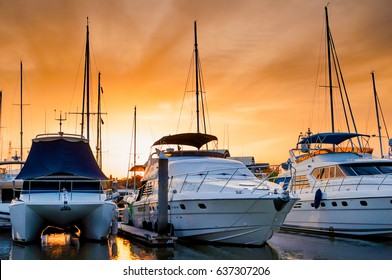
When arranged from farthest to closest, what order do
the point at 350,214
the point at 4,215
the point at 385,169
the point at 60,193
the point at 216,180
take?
the point at 4,215
the point at 385,169
the point at 350,214
the point at 216,180
the point at 60,193

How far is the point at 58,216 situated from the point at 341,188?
8314mm

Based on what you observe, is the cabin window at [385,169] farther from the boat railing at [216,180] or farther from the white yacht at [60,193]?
the white yacht at [60,193]

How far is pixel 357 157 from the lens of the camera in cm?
1577

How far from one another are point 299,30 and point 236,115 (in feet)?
15.0

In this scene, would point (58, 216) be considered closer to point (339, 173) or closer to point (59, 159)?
point (59, 159)

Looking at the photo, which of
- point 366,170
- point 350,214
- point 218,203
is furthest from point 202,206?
point 366,170

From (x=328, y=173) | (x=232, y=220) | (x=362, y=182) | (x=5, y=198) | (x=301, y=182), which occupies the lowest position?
(x=5, y=198)

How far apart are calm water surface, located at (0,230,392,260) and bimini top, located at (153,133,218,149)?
420 centimetres

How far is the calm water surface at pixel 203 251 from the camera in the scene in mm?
10312

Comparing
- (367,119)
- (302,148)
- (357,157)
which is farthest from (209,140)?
(367,119)

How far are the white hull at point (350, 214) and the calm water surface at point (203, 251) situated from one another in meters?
0.49

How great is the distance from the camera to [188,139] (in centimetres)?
1634

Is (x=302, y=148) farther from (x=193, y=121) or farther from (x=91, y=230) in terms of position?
(x=91, y=230)

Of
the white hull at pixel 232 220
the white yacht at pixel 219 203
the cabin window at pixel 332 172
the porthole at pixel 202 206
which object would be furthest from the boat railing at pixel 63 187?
the cabin window at pixel 332 172
